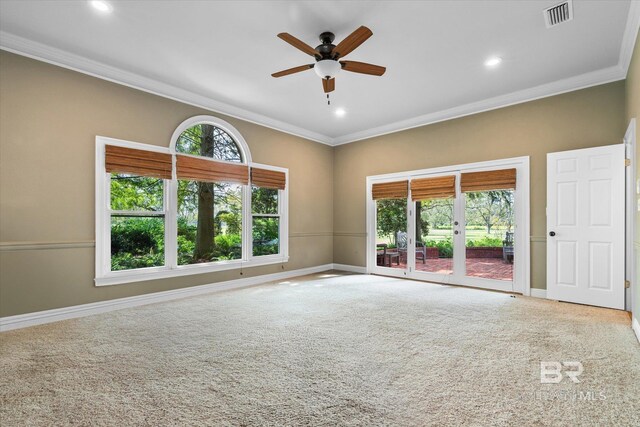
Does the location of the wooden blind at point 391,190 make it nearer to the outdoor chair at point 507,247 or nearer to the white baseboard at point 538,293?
the outdoor chair at point 507,247

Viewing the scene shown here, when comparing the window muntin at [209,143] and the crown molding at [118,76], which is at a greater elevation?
the crown molding at [118,76]

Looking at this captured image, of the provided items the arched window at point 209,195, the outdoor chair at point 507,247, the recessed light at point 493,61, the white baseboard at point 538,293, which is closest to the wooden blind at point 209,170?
the arched window at point 209,195

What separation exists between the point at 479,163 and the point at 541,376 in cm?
369

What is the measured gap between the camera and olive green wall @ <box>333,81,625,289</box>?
415 centimetres

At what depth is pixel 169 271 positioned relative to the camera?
Answer: 448cm

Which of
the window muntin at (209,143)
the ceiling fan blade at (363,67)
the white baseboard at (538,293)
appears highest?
the ceiling fan blade at (363,67)

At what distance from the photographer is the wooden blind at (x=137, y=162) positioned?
3.94m

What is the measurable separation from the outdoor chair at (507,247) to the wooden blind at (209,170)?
433 centimetres

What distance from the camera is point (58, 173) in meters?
3.59

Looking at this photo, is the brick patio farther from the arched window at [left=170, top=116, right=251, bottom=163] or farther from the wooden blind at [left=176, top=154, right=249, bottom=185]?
the arched window at [left=170, top=116, right=251, bottom=163]

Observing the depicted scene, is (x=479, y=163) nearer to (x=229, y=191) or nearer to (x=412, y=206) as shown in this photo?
(x=412, y=206)

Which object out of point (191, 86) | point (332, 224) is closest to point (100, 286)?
point (191, 86)

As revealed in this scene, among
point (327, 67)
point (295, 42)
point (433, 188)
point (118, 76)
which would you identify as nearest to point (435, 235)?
point (433, 188)

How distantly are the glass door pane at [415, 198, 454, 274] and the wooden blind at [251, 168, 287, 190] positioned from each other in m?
2.62
